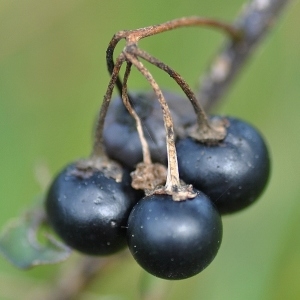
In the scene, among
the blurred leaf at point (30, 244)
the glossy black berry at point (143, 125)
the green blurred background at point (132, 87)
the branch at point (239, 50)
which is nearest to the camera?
the glossy black berry at point (143, 125)

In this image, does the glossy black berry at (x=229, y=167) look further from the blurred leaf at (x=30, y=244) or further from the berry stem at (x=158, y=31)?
the blurred leaf at (x=30, y=244)

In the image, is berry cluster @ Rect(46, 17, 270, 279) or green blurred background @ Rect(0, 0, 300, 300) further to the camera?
green blurred background @ Rect(0, 0, 300, 300)

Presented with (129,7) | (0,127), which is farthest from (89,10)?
(0,127)

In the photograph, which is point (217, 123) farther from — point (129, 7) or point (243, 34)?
point (129, 7)

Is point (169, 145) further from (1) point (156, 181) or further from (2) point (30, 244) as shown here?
(2) point (30, 244)

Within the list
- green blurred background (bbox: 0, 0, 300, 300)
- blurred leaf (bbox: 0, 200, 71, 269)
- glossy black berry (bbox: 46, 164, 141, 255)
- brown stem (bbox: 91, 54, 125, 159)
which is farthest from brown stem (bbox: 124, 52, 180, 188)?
green blurred background (bbox: 0, 0, 300, 300)

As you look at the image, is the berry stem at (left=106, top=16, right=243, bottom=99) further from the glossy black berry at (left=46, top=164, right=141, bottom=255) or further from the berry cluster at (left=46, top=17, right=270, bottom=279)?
the glossy black berry at (left=46, top=164, right=141, bottom=255)

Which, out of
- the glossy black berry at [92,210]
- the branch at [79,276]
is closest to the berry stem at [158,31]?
the glossy black berry at [92,210]
